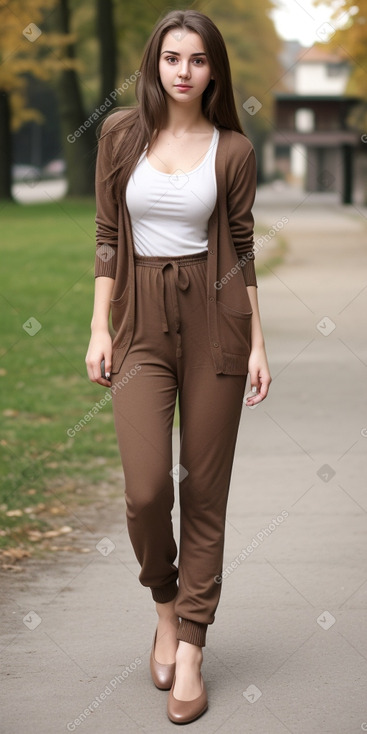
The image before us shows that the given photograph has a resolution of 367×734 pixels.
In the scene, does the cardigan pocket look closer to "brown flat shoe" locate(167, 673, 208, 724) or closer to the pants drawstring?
the pants drawstring

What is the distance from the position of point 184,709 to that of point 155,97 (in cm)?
174

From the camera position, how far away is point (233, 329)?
3797 mm

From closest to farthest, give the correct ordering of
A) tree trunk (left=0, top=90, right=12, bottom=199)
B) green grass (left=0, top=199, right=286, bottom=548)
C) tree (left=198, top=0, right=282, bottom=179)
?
green grass (left=0, top=199, right=286, bottom=548) → tree trunk (left=0, top=90, right=12, bottom=199) → tree (left=198, top=0, right=282, bottom=179)

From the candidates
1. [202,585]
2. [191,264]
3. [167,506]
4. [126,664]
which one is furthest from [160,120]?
[126,664]

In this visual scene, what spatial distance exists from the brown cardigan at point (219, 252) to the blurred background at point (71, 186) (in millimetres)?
638

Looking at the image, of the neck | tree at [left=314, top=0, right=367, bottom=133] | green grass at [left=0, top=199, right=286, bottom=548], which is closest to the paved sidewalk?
green grass at [left=0, top=199, right=286, bottom=548]

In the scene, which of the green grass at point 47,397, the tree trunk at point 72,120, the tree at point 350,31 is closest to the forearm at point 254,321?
the green grass at point 47,397

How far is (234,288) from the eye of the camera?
3.79 m

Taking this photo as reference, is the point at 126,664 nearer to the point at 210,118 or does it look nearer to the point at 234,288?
the point at 234,288

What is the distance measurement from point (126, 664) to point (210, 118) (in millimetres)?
1714

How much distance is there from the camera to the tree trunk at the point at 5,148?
36688 mm

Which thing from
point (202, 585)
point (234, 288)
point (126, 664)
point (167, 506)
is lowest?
point (126, 664)

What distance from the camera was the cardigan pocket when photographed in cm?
377

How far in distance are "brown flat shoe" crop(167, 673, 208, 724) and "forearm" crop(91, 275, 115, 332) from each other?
1093 millimetres
